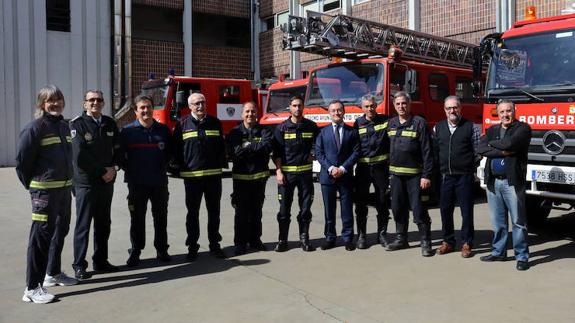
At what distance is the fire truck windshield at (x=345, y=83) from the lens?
29.8 feet

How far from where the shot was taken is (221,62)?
23.3 m

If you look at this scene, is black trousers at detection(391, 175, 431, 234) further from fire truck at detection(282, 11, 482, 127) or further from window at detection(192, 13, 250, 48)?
window at detection(192, 13, 250, 48)

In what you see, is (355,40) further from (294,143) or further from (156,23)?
(156,23)

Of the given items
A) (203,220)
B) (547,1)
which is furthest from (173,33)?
(203,220)

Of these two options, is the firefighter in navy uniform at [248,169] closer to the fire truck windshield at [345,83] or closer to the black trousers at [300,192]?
the black trousers at [300,192]

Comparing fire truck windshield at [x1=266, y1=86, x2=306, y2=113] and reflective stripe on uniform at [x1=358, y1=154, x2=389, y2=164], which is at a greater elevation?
fire truck windshield at [x1=266, y1=86, x2=306, y2=113]

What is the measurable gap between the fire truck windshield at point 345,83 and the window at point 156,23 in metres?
14.3

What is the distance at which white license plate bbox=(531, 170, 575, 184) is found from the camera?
578cm

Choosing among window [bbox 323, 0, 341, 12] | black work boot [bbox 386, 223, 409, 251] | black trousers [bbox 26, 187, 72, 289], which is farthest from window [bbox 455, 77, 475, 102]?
window [bbox 323, 0, 341, 12]

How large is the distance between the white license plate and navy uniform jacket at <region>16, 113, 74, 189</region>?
4705 mm

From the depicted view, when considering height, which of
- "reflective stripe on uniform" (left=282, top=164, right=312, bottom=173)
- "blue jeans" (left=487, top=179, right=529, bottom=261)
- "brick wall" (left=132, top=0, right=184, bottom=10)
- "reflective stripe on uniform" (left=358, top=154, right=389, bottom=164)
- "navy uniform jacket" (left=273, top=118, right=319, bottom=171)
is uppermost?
"brick wall" (left=132, top=0, right=184, bottom=10)

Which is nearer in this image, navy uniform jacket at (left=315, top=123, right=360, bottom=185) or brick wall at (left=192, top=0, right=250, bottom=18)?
navy uniform jacket at (left=315, top=123, right=360, bottom=185)

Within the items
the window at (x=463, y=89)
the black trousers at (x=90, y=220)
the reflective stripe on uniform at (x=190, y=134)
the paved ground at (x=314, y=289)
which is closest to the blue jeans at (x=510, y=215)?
the paved ground at (x=314, y=289)

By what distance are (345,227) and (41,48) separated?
16780mm
